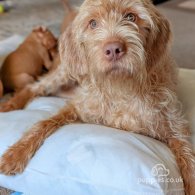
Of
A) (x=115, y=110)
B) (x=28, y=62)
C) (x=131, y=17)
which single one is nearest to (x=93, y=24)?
(x=131, y=17)

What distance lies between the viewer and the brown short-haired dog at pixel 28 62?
9.20 ft

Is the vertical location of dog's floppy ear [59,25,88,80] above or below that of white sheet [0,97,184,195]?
above

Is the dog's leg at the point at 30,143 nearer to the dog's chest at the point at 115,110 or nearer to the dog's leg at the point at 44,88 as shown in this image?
the dog's chest at the point at 115,110

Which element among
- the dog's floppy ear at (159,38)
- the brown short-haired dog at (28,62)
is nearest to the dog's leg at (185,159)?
the dog's floppy ear at (159,38)

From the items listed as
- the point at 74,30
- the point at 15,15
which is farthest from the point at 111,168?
the point at 15,15

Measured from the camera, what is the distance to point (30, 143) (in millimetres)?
1793

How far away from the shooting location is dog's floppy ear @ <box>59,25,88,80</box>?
5.86ft

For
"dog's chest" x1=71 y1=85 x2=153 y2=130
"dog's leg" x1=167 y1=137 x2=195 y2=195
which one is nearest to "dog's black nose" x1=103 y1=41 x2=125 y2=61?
"dog's chest" x1=71 y1=85 x2=153 y2=130

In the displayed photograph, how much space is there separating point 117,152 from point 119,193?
0.16m

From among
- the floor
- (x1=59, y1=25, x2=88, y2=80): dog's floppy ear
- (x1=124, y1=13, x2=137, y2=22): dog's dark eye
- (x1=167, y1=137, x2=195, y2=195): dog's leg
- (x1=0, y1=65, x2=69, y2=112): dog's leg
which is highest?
(x1=124, y1=13, x2=137, y2=22): dog's dark eye

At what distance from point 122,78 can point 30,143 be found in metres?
0.51

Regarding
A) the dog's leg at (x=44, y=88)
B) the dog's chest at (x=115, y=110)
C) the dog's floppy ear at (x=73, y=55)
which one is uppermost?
the dog's floppy ear at (x=73, y=55)

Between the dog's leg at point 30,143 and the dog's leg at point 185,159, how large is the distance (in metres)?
0.51

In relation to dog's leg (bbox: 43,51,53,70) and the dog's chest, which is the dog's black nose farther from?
dog's leg (bbox: 43,51,53,70)
